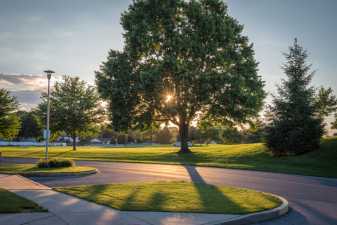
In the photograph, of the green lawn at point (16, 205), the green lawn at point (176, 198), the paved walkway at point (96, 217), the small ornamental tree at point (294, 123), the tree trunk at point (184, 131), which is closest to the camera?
the paved walkway at point (96, 217)

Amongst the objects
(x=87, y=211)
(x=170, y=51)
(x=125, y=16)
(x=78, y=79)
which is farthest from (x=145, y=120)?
(x=87, y=211)

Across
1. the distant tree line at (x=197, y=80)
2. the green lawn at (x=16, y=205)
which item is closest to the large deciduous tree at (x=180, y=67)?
the distant tree line at (x=197, y=80)

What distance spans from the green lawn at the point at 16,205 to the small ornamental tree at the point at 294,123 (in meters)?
24.7

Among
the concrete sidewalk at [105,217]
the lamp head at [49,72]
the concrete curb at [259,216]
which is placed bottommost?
the concrete curb at [259,216]

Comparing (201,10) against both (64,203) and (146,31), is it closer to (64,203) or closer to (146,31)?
(146,31)

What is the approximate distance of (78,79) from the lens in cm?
5816

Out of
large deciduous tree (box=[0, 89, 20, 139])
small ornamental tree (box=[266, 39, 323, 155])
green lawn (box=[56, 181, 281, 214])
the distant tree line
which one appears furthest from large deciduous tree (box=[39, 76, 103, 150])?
green lawn (box=[56, 181, 281, 214])

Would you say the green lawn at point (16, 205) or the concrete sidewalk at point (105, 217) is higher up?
the green lawn at point (16, 205)

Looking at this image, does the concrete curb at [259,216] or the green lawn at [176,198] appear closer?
the concrete curb at [259,216]

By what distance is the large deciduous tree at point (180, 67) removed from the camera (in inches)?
1298

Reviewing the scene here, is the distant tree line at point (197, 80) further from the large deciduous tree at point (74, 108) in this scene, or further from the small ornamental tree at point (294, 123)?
the large deciduous tree at point (74, 108)

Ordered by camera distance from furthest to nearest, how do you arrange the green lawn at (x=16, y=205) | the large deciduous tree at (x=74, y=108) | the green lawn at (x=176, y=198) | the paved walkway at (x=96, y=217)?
the large deciduous tree at (x=74, y=108), the green lawn at (x=176, y=198), the green lawn at (x=16, y=205), the paved walkway at (x=96, y=217)

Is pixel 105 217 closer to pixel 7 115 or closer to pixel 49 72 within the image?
pixel 49 72

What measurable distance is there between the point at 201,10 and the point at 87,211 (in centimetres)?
3025
